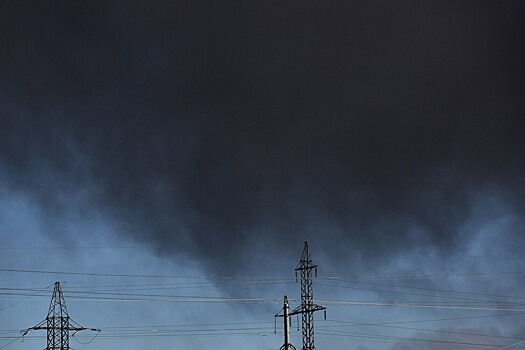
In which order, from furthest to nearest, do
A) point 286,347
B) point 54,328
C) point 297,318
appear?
point 54,328 < point 297,318 < point 286,347

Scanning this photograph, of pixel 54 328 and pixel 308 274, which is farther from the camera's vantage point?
pixel 54 328

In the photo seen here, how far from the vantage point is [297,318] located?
271 ft

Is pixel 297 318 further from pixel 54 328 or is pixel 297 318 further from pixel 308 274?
pixel 54 328

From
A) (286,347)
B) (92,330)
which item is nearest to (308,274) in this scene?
(286,347)

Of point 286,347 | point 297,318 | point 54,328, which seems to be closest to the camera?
point 286,347

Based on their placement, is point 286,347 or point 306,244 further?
point 306,244

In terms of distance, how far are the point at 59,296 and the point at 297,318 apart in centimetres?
3157

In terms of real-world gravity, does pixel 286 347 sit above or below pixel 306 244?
below

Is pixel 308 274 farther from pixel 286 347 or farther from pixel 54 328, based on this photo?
pixel 54 328

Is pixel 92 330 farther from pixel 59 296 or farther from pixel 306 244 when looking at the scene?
pixel 306 244

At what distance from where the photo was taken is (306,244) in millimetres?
86562

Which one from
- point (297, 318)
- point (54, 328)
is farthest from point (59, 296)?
point (297, 318)

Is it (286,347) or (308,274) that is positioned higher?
(308,274)

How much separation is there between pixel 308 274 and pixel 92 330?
3060cm
